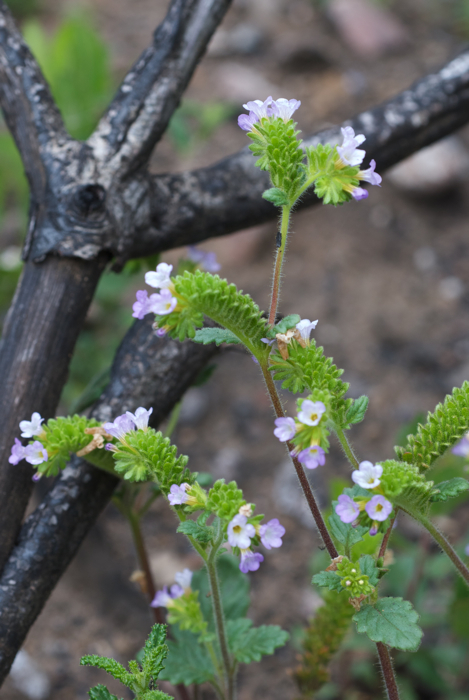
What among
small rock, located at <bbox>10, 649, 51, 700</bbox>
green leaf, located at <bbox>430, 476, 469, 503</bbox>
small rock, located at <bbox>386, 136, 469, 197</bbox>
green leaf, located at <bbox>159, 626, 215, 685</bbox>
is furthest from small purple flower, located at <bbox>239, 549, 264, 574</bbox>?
small rock, located at <bbox>386, 136, 469, 197</bbox>

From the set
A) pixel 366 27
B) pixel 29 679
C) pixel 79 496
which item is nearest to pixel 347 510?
pixel 79 496

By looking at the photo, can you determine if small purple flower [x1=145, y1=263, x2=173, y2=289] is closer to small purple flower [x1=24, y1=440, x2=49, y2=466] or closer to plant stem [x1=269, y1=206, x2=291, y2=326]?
plant stem [x1=269, y1=206, x2=291, y2=326]

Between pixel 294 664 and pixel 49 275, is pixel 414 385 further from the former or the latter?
pixel 49 275

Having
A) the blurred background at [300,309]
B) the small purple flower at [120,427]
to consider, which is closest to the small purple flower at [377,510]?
the small purple flower at [120,427]

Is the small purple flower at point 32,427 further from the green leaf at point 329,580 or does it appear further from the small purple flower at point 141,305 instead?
the green leaf at point 329,580

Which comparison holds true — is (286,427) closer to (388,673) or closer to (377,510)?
(377,510)

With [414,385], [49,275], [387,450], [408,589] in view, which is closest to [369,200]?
[414,385]
